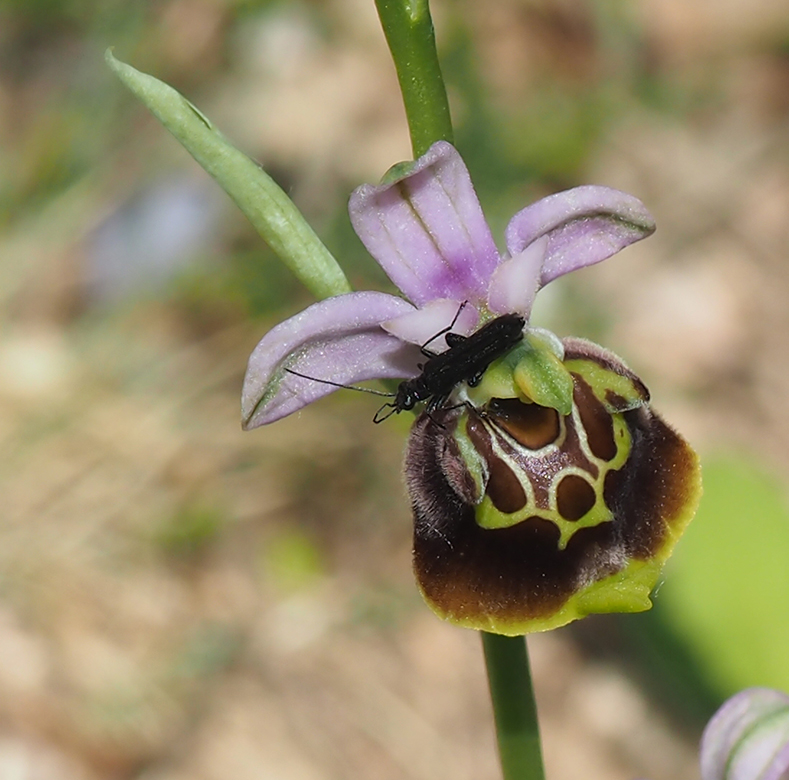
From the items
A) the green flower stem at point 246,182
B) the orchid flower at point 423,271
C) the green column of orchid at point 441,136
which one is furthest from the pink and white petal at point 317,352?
the green column of orchid at point 441,136

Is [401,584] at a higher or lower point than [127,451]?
lower

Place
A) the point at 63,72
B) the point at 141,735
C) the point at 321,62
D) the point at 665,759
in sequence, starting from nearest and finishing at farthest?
1. the point at 141,735
2. the point at 665,759
3. the point at 63,72
4. the point at 321,62

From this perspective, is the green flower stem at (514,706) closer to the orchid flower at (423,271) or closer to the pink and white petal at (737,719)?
the pink and white petal at (737,719)

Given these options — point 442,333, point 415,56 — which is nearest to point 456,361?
point 442,333

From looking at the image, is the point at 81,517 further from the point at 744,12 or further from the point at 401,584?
the point at 744,12

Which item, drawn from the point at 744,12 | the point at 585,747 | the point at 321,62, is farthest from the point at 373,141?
the point at 585,747

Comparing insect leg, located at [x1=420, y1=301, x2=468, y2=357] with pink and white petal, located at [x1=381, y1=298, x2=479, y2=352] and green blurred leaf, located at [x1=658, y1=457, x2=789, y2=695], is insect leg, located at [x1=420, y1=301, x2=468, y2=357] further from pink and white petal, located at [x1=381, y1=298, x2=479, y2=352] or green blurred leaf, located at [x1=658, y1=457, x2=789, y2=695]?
green blurred leaf, located at [x1=658, y1=457, x2=789, y2=695]
